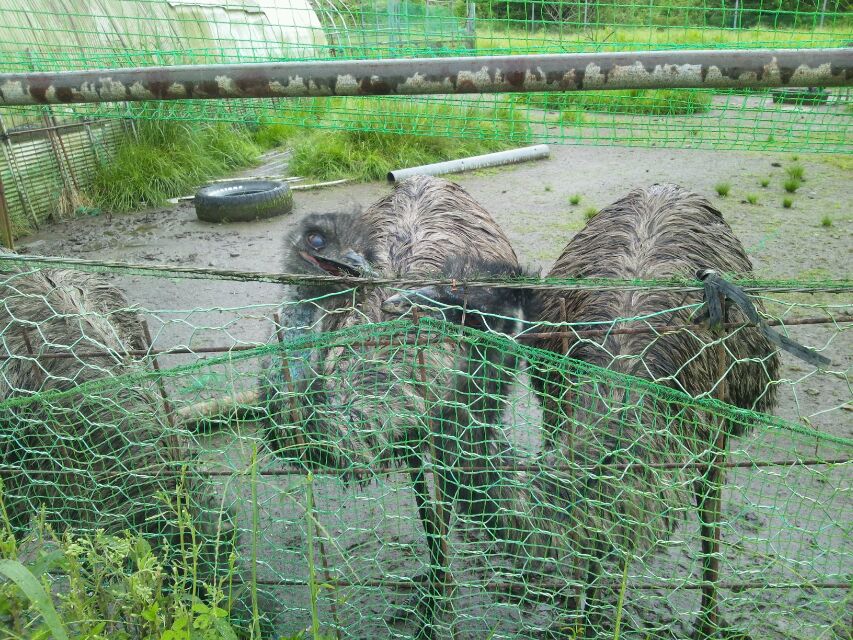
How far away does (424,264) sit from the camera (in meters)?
4.23

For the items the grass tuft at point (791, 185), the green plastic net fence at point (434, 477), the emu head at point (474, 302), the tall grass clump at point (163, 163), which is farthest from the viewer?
the tall grass clump at point (163, 163)

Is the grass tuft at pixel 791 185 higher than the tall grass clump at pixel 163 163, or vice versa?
the tall grass clump at pixel 163 163

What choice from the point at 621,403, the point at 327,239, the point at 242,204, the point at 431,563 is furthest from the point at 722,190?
the point at 431,563

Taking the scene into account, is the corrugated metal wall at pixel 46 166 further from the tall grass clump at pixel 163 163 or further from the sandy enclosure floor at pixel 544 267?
the sandy enclosure floor at pixel 544 267

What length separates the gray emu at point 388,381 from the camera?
2.75 m

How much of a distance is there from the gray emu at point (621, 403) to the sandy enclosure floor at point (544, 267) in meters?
0.20

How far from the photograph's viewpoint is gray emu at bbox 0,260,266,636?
2.74 m

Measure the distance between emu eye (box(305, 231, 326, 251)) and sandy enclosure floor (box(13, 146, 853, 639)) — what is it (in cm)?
58

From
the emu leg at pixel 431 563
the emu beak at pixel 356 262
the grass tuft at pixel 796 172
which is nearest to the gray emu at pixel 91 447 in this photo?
the emu leg at pixel 431 563

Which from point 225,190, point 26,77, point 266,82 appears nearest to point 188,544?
point 266,82

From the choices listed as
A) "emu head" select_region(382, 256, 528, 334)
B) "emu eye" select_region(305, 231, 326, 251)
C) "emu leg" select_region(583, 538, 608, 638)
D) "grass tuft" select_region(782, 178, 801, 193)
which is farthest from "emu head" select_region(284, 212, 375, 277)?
"grass tuft" select_region(782, 178, 801, 193)

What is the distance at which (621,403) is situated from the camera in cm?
276

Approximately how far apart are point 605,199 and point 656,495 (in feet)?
23.0

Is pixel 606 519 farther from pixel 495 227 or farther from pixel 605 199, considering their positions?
pixel 605 199
